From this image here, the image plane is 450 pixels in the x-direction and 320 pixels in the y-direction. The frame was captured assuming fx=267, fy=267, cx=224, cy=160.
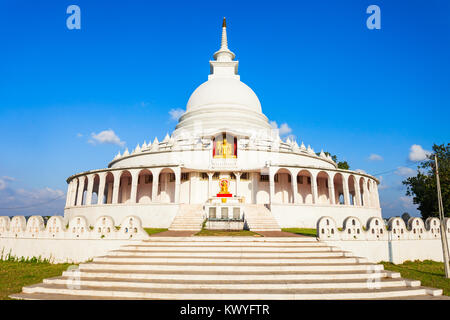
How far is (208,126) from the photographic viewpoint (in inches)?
1275

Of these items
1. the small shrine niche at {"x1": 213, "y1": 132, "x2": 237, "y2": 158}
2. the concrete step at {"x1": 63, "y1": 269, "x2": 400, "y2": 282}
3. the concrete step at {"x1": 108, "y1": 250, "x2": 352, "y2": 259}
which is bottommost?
the concrete step at {"x1": 63, "y1": 269, "x2": 400, "y2": 282}

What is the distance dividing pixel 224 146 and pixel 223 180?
221 inches

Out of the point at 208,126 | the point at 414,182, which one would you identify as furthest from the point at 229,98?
the point at 414,182

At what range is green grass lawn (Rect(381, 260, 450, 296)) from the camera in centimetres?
996

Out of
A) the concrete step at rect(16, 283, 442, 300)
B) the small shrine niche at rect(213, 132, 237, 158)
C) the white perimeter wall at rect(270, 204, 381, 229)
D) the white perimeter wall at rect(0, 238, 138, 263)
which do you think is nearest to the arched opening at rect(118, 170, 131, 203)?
the small shrine niche at rect(213, 132, 237, 158)

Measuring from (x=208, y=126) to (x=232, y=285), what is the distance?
26237 millimetres

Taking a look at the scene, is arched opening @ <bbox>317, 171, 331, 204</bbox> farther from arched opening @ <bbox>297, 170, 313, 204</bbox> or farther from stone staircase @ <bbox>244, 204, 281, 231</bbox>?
stone staircase @ <bbox>244, 204, 281, 231</bbox>

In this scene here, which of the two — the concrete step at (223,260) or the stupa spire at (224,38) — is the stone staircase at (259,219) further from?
the stupa spire at (224,38)

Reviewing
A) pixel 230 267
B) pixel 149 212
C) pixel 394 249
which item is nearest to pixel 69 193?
pixel 149 212

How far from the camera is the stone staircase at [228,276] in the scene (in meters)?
6.97

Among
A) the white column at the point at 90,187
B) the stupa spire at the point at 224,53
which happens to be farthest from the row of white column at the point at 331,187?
the stupa spire at the point at 224,53

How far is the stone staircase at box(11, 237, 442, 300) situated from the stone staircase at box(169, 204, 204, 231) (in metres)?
6.84

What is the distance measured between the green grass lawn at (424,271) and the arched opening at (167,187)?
1884 cm
